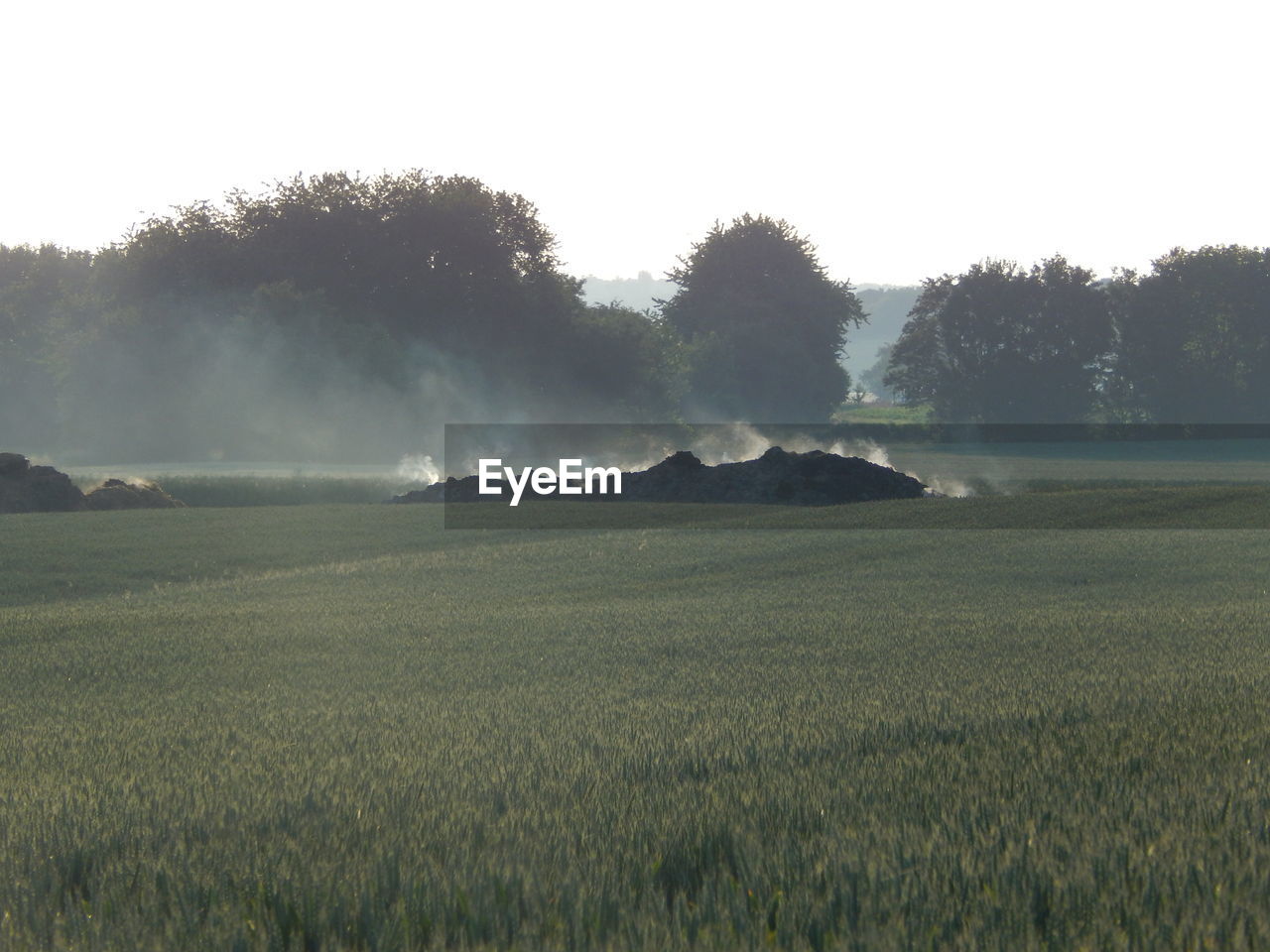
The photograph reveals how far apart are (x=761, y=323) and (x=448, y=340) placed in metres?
35.7

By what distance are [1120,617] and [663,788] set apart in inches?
346

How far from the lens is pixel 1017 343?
Answer: 3642 inches

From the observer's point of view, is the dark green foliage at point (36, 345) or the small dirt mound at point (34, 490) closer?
the small dirt mound at point (34, 490)

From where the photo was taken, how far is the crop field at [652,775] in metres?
3.59

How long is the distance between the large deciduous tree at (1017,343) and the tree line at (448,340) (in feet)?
0.50

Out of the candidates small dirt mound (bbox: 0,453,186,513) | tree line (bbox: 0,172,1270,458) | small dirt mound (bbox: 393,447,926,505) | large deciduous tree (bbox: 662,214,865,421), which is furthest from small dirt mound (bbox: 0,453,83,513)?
large deciduous tree (bbox: 662,214,865,421)

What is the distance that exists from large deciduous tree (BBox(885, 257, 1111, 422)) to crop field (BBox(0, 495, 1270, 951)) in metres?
78.3

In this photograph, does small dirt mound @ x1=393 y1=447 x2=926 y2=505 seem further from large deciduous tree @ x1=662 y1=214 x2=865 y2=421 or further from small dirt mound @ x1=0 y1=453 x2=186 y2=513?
large deciduous tree @ x1=662 y1=214 x2=865 y2=421

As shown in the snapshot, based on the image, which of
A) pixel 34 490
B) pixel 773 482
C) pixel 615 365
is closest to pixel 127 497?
pixel 34 490

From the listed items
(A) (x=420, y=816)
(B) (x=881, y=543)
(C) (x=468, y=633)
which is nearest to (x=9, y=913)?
(A) (x=420, y=816)

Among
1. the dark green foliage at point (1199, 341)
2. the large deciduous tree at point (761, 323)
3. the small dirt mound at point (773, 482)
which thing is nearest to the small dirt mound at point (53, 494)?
the small dirt mound at point (773, 482)

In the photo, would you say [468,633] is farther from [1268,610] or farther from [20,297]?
[20,297]

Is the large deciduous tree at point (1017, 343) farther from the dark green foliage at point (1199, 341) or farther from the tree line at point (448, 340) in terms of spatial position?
the dark green foliage at point (1199, 341)

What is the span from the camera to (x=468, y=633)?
13.7 m
